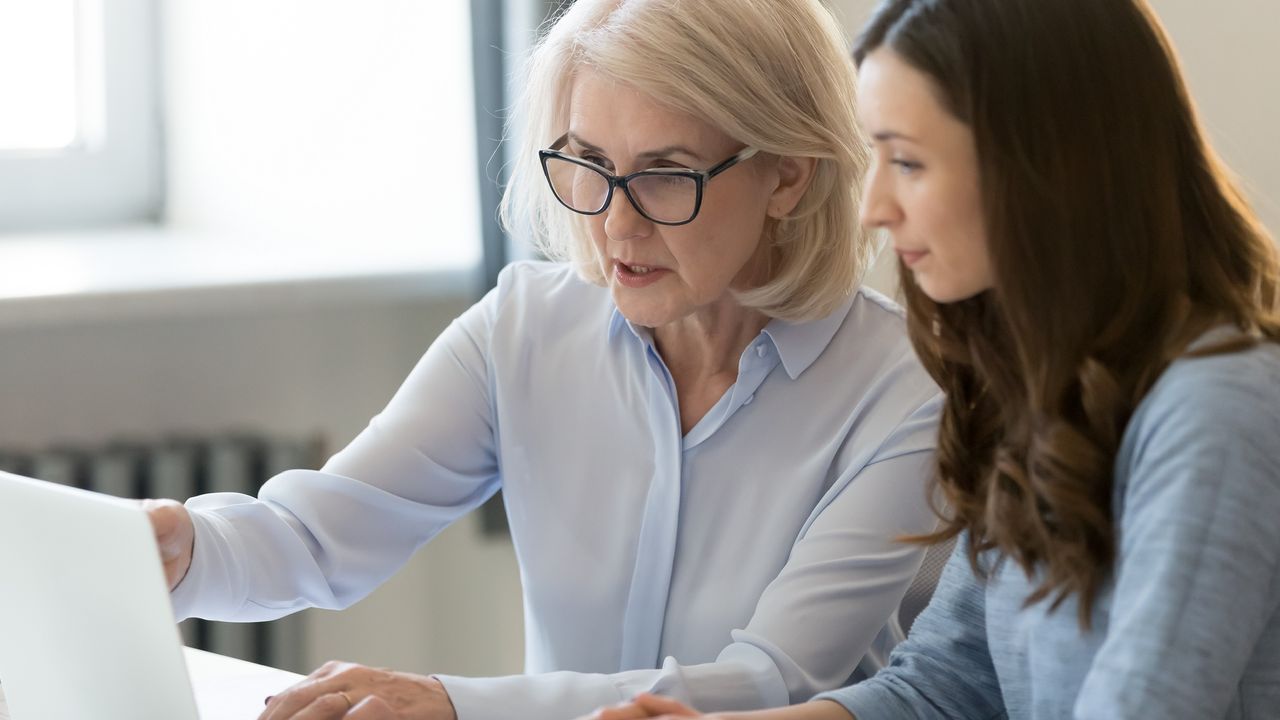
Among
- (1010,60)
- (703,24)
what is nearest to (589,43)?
(703,24)

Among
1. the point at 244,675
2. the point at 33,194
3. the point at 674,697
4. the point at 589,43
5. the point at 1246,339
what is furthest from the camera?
the point at 33,194

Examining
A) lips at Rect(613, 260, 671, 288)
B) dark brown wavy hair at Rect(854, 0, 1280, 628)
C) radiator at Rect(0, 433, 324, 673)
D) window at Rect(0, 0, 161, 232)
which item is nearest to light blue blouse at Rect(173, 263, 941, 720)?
lips at Rect(613, 260, 671, 288)

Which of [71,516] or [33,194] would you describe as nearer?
[71,516]

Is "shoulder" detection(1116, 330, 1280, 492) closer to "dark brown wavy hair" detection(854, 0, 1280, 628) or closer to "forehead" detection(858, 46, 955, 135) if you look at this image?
"dark brown wavy hair" detection(854, 0, 1280, 628)

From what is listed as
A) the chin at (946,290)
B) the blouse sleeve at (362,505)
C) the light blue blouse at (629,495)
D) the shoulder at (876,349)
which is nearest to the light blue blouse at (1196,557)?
the chin at (946,290)

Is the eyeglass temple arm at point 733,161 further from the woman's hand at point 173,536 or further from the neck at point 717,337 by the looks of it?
the woman's hand at point 173,536

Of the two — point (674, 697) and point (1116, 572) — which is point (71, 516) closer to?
point (674, 697)

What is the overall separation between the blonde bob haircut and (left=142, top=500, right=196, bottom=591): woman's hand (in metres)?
0.56

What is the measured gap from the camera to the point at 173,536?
4.35 feet

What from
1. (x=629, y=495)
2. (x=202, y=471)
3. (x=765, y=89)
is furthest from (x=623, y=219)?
(x=202, y=471)

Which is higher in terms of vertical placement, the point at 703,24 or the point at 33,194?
the point at 703,24

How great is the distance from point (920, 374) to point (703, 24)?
0.43 meters

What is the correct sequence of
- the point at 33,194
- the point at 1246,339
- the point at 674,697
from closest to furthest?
the point at 1246,339 < the point at 674,697 < the point at 33,194

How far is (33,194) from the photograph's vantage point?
2.65 meters
